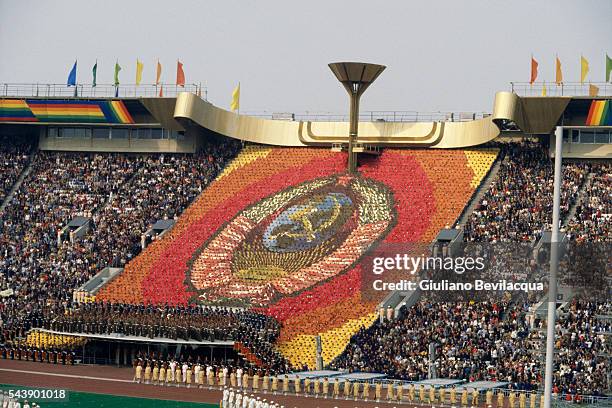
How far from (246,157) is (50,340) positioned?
741 inches

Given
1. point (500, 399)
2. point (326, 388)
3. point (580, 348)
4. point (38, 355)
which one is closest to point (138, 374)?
point (38, 355)

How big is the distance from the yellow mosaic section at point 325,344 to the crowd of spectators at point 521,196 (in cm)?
836

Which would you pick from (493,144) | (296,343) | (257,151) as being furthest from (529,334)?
(257,151)

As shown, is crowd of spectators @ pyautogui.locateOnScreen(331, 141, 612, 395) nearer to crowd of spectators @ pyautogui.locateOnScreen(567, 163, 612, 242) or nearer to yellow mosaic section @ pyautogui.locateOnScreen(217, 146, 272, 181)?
crowd of spectators @ pyautogui.locateOnScreen(567, 163, 612, 242)

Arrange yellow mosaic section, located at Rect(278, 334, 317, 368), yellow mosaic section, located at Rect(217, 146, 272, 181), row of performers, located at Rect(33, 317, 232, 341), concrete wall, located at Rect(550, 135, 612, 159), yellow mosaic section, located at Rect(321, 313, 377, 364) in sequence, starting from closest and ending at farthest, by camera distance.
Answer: row of performers, located at Rect(33, 317, 232, 341), yellow mosaic section, located at Rect(321, 313, 377, 364), yellow mosaic section, located at Rect(278, 334, 317, 368), concrete wall, located at Rect(550, 135, 612, 159), yellow mosaic section, located at Rect(217, 146, 272, 181)

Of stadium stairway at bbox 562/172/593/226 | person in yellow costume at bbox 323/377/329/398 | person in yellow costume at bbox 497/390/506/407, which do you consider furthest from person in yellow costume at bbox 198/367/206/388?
stadium stairway at bbox 562/172/593/226

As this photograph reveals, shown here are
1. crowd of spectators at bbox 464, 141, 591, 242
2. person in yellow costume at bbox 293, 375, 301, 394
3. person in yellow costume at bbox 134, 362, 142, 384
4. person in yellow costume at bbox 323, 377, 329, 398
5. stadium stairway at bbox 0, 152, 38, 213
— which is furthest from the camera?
stadium stairway at bbox 0, 152, 38, 213

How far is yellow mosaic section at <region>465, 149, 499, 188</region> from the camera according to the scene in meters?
72.4

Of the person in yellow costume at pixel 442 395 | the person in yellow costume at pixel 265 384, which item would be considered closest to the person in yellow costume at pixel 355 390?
the person in yellow costume at pixel 442 395

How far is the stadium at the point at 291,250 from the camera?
179 feet

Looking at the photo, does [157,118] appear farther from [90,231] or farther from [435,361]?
[435,361]

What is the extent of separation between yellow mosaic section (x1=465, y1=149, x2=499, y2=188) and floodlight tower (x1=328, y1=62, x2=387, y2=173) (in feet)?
20.0

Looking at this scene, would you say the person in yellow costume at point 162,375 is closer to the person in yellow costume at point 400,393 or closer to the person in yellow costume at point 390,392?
the person in yellow costume at point 390,392

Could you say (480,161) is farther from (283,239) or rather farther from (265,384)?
(265,384)
